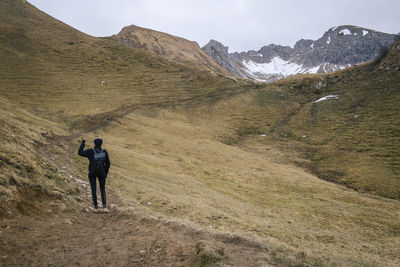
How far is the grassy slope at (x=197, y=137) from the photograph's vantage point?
15.5m

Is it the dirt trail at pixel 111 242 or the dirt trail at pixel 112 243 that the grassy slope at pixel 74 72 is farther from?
the dirt trail at pixel 112 243

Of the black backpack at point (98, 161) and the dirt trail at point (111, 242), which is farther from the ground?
the black backpack at point (98, 161)

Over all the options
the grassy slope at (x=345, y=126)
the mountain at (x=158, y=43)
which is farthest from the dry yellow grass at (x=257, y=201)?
the mountain at (x=158, y=43)

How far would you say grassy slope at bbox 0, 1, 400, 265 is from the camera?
15.5m

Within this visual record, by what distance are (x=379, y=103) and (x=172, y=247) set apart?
238 feet

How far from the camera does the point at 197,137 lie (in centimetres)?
5262

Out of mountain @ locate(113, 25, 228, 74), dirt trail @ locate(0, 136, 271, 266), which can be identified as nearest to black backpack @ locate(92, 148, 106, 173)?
dirt trail @ locate(0, 136, 271, 266)

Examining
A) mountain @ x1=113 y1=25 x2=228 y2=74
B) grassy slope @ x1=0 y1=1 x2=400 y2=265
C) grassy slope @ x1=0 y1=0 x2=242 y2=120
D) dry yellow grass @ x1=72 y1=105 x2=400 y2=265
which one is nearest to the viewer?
dry yellow grass @ x1=72 y1=105 x2=400 y2=265

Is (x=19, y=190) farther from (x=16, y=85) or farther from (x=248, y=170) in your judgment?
(x=16, y=85)

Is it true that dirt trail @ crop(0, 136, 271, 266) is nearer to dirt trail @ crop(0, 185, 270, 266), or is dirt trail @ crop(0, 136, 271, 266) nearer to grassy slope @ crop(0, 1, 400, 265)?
dirt trail @ crop(0, 185, 270, 266)

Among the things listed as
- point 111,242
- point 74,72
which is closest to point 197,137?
point 111,242

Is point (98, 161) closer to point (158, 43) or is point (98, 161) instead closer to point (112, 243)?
point (112, 243)

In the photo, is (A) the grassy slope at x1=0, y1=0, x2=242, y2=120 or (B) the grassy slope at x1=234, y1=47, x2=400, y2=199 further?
(A) the grassy slope at x1=0, y1=0, x2=242, y2=120

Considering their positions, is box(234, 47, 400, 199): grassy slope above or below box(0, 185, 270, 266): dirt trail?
above
